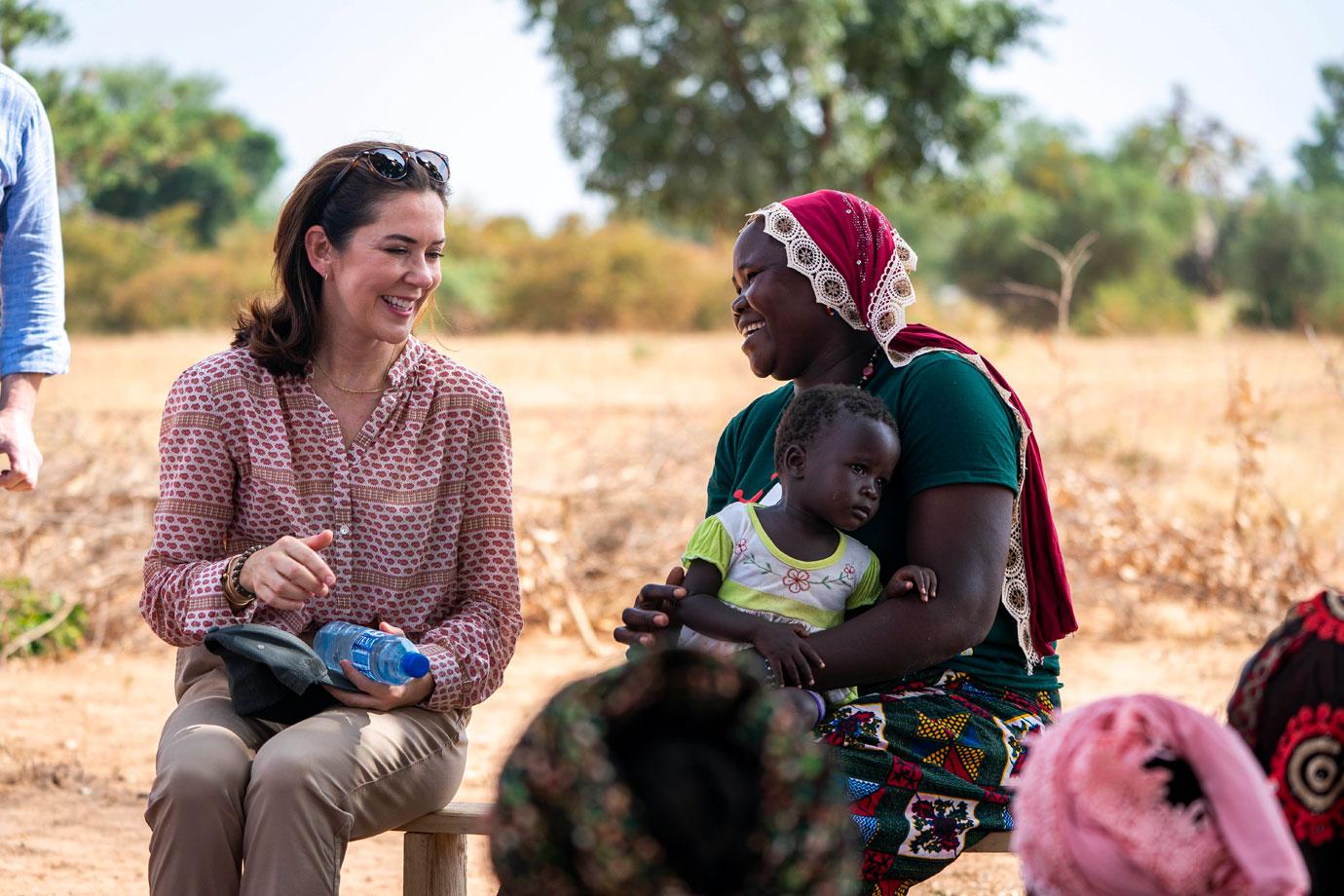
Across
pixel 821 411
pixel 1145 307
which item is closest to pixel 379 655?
pixel 821 411

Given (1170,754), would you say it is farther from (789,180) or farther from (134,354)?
(134,354)

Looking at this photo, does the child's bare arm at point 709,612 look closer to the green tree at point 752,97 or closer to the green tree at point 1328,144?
the green tree at point 752,97

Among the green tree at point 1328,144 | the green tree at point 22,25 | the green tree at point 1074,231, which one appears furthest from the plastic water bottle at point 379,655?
the green tree at point 1328,144

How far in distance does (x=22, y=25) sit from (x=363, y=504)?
1089 cm

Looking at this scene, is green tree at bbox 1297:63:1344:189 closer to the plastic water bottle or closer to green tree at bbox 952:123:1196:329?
green tree at bbox 952:123:1196:329

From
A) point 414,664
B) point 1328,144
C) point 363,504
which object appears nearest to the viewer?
point 414,664

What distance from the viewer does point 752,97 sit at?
68.4 feet

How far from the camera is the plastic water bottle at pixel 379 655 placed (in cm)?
285

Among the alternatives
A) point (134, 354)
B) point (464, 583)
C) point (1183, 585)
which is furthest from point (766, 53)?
point (464, 583)

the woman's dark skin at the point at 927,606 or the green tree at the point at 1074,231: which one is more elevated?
the green tree at the point at 1074,231

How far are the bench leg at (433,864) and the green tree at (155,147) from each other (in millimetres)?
15243

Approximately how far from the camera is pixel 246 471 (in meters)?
3.03

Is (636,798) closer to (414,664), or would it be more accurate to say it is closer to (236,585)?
(414,664)

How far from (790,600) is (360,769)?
0.91 m
